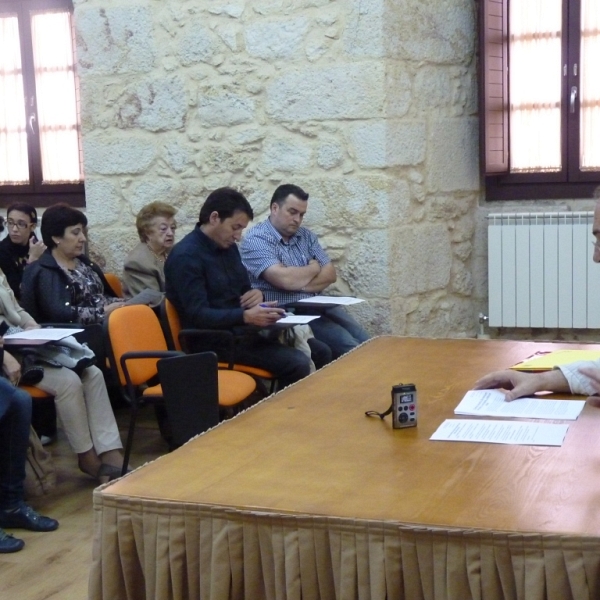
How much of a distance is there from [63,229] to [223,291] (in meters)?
0.79

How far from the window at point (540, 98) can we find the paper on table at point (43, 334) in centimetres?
272

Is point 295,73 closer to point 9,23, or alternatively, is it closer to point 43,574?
point 9,23

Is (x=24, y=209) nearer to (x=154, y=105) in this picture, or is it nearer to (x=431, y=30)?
(x=154, y=105)

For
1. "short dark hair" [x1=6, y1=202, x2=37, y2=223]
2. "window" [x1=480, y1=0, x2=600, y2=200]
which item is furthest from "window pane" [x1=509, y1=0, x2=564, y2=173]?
"short dark hair" [x1=6, y1=202, x2=37, y2=223]

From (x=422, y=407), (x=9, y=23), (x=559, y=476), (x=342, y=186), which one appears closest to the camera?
(x=559, y=476)

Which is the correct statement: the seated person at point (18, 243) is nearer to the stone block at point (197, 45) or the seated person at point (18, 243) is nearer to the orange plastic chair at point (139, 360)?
the stone block at point (197, 45)

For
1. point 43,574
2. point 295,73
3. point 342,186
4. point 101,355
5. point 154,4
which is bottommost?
point 43,574

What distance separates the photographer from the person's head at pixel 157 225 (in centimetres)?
513

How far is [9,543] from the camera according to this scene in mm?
3387

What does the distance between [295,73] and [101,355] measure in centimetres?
181

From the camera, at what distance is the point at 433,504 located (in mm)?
1621

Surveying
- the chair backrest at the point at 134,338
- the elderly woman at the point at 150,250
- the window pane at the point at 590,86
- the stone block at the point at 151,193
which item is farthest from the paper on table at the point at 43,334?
the window pane at the point at 590,86

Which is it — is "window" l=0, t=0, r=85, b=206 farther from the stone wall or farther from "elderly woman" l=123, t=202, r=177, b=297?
"elderly woman" l=123, t=202, r=177, b=297

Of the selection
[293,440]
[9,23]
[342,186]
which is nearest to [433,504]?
[293,440]
